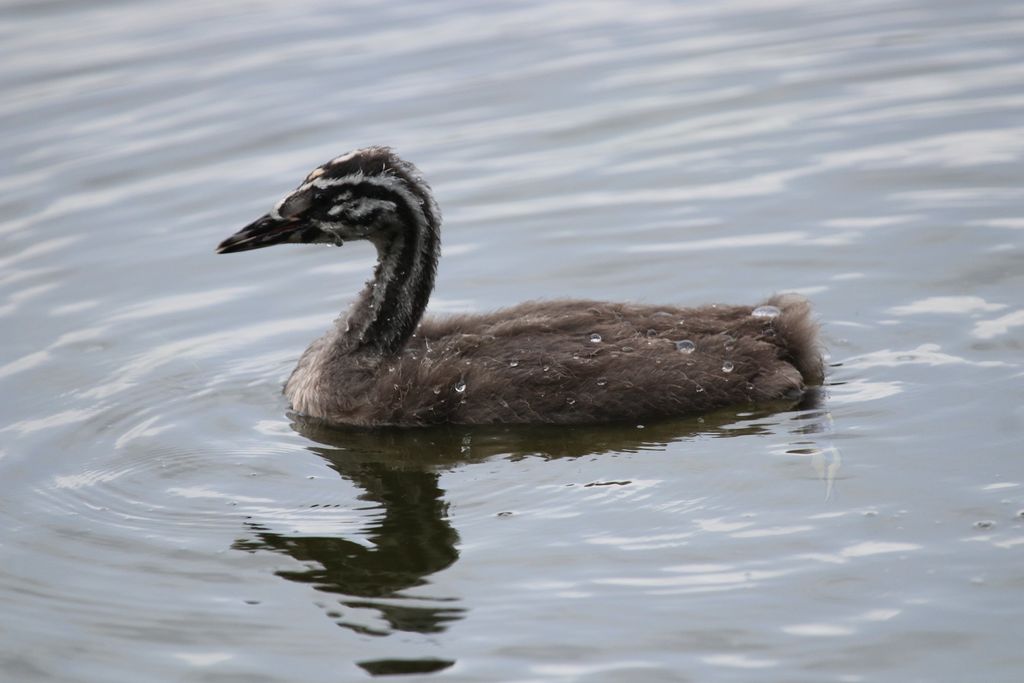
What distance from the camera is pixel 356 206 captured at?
10.5 meters

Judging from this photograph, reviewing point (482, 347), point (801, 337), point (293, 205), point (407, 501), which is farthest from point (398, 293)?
point (801, 337)

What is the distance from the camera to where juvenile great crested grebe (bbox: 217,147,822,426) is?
994 centimetres

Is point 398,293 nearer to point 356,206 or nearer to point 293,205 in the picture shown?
point 356,206

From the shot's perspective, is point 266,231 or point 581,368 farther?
point 266,231

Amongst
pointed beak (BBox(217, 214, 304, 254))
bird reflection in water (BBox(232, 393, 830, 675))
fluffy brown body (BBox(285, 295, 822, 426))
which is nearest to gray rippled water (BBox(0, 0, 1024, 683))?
bird reflection in water (BBox(232, 393, 830, 675))

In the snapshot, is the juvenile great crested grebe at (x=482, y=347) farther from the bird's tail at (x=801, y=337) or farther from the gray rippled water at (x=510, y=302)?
the gray rippled water at (x=510, y=302)

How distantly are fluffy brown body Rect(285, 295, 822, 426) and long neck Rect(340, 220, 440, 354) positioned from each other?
16cm

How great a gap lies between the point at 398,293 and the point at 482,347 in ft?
2.47

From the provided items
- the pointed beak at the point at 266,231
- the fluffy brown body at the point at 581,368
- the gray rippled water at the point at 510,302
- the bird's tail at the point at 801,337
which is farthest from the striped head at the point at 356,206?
the bird's tail at the point at 801,337

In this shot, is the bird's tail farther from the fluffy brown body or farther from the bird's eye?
the bird's eye

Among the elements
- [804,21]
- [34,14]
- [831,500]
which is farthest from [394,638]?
[34,14]

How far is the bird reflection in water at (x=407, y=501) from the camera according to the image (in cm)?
792

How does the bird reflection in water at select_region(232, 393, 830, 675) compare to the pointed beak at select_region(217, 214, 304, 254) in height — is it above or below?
below

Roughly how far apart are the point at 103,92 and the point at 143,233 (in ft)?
12.7
